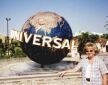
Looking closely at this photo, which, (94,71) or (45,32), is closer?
(94,71)

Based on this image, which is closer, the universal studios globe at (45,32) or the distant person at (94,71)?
the distant person at (94,71)

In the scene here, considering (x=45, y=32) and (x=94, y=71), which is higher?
(x=45, y=32)

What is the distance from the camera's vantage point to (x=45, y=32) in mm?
17484

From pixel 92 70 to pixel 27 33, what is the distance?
12987mm

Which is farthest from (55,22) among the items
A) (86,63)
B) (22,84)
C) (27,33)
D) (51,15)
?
(86,63)

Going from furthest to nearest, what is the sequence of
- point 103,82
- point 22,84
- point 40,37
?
point 40,37 < point 22,84 < point 103,82

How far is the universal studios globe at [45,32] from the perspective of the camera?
17.5m

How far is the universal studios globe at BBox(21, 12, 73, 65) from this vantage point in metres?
17.5

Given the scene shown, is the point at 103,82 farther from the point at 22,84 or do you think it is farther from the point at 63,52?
the point at 63,52

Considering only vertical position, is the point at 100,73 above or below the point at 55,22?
below

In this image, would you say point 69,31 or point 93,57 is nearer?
point 93,57

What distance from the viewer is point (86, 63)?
16.2 ft

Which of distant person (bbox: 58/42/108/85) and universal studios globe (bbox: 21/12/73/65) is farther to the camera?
universal studios globe (bbox: 21/12/73/65)

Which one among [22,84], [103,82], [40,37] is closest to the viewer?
[103,82]
